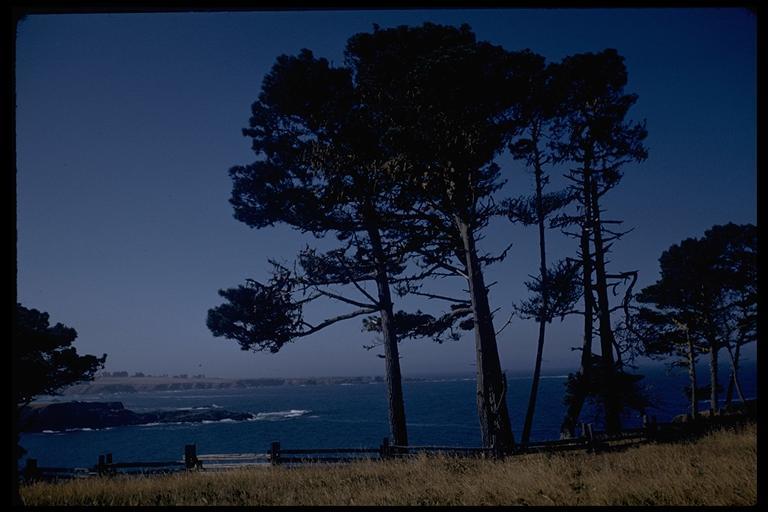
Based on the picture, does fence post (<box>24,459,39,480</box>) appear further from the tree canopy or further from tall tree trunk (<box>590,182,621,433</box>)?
tall tree trunk (<box>590,182,621,433</box>)

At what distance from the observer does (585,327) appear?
14852 millimetres

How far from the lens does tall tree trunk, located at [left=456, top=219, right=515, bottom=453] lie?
35.0 feet

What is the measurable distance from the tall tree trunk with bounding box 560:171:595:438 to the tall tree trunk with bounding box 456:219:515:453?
450 centimetres

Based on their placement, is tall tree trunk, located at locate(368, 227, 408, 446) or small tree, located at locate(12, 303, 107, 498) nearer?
tall tree trunk, located at locate(368, 227, 408, 446)

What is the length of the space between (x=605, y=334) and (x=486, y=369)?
253 inches

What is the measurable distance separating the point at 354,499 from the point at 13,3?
7.82m

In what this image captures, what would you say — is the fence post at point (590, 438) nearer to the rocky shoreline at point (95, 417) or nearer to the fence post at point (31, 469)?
the fence post at point (31, 469)

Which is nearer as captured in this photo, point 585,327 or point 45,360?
point 585,327

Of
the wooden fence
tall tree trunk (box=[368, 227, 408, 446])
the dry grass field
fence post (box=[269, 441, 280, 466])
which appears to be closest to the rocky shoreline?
the wooden fence

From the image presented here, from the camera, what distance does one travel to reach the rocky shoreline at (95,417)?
95.0 meters

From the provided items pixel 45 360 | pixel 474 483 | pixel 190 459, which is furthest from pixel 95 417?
pixel 474 483

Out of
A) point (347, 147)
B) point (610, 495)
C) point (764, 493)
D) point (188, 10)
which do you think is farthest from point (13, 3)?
point (764, 493)

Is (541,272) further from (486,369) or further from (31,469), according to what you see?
(31,469)

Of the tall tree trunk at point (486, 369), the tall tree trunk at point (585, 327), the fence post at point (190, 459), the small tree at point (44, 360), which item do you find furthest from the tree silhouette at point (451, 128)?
the small tree at point (44, 360)
